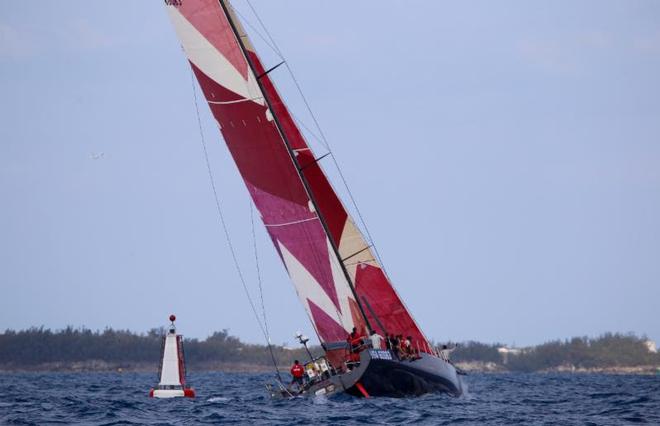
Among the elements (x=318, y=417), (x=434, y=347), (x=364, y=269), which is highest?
(x=364, y=269)

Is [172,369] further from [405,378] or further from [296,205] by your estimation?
[405,378]

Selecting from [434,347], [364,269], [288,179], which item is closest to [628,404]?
[434,347]

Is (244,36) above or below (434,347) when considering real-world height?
above

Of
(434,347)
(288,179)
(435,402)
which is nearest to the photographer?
(435,402)

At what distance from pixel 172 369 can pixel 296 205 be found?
9.01 metres

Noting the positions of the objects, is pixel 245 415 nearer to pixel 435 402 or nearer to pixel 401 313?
pixel 435 402

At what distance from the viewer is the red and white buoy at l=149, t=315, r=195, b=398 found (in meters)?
36.2

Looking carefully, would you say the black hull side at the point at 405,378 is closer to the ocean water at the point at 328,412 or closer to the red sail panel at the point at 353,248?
the ocean water at the point at 328,412

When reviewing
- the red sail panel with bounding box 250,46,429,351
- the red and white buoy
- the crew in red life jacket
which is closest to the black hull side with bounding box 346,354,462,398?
the red sail panel with bounding box 250,46,429,351

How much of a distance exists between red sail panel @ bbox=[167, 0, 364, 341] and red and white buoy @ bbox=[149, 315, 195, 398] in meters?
6.31

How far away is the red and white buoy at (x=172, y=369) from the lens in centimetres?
3622

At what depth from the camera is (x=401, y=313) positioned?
33000 mm

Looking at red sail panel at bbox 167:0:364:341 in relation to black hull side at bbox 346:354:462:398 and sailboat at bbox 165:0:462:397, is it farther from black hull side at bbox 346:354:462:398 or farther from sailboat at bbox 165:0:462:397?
black hull side at bbox 346:354:462:398

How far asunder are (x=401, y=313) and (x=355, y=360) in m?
4.05
